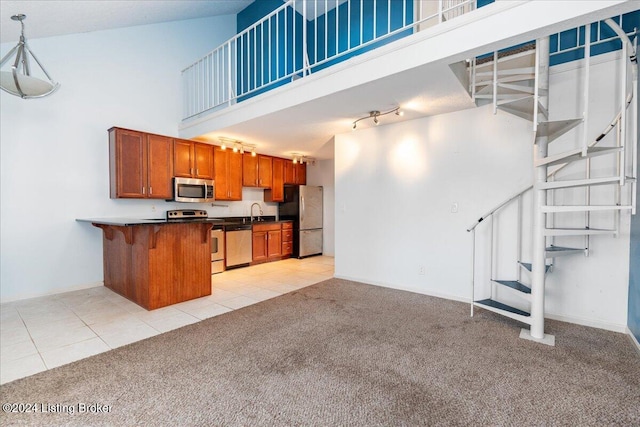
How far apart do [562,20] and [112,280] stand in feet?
18.1

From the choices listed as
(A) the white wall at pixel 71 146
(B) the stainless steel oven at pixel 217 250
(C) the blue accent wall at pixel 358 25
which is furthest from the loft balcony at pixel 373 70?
(B) the stainless steel oven at pixel 217 250

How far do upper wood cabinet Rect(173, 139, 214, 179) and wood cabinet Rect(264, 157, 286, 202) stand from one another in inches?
60.2

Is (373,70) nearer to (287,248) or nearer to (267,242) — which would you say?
(267,242)

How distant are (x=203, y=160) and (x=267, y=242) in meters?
2.10

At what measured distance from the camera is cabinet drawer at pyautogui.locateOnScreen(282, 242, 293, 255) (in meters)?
6.59

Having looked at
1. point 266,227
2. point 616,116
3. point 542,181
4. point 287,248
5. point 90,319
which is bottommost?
point 90,319

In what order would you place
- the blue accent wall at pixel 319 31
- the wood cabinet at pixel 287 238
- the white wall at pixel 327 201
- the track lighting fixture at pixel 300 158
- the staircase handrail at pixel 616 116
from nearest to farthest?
the staircase handrail at pixel 616 116, the blue accent wall at pixel 319 31, the track lighting fixture at pixel 300 158, the wood cabinet at pixel 287 238, the white wall at pixel 327 201

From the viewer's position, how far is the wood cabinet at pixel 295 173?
272 inches

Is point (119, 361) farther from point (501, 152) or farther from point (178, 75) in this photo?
point (178, 75)

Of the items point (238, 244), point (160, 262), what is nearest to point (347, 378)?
point (160, 262)

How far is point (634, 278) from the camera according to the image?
2604 millimetres

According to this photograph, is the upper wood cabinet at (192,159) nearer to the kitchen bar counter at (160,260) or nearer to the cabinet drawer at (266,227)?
the cabinet drawer at (266,227)

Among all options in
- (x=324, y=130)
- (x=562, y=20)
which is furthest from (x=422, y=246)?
(x=562, y=20)

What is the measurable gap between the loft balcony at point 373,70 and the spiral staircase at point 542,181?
44cm
